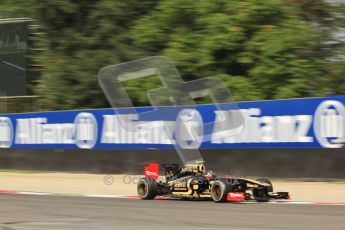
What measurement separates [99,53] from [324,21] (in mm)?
9099

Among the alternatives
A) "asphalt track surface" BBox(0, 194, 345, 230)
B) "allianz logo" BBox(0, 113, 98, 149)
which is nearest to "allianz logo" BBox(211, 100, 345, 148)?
"asphalt track surface" BBox(0, 194, 345, 230)

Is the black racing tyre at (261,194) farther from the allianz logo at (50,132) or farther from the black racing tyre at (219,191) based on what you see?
the allianz logo at (50,132)

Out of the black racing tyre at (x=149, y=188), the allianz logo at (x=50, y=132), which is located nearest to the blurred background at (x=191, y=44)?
the allianz logo at (x=50, y=132)

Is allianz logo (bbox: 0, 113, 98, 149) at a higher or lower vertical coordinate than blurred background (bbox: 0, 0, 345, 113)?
lower

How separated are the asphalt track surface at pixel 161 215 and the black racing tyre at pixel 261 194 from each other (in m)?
0.44

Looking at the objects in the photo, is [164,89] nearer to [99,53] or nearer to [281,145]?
[99,53]

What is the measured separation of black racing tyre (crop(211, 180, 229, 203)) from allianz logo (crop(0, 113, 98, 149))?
10.4 meters

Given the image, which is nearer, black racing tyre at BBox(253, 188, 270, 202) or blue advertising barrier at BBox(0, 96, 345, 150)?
black racing tyre at BBox(253, 188, 270, 202)

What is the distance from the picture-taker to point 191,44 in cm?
2653

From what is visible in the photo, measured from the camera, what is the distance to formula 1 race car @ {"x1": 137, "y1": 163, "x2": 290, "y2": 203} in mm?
13234

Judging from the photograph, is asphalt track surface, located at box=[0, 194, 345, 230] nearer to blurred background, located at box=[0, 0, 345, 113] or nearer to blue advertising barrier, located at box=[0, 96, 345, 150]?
blue advertising barrier, located at box=[0, 96, 345, 150]

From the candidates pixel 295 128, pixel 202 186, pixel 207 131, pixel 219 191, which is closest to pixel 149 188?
pixel 202 186

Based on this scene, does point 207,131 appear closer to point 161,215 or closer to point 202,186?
point 202,186

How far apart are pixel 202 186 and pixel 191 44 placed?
13.3 metres
